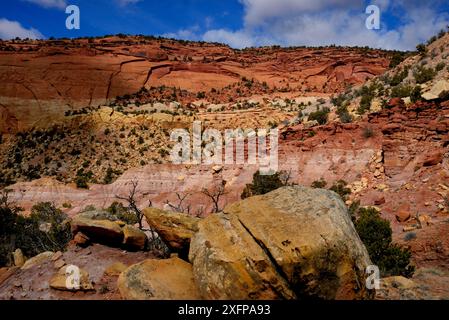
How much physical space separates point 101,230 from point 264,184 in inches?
407

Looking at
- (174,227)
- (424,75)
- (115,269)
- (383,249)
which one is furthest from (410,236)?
(424,75)

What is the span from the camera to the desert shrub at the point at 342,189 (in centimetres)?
1585

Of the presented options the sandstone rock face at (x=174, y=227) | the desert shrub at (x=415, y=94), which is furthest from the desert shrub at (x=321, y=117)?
the sandstone rock face at (x=174, y=227)

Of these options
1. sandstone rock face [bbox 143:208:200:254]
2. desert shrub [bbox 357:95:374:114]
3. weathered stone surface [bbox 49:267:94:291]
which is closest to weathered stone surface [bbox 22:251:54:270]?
weathered stone surface [bbox 49:267:94:291]

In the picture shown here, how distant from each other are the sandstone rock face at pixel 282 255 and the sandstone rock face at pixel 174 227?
1295 mm

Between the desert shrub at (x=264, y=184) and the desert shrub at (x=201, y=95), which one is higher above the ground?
the desert shrub at (x=201, y=95)

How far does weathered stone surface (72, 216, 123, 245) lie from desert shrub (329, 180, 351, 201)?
973 centimetres

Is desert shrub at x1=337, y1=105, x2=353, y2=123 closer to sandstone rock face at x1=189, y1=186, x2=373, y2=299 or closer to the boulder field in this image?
the boulder field

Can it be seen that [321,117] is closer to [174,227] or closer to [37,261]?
[174,227]

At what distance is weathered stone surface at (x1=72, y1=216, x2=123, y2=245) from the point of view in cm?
958

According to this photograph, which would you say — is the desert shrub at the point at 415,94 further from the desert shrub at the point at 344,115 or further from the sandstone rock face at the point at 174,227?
the sandstone rock face at the point at 174,227

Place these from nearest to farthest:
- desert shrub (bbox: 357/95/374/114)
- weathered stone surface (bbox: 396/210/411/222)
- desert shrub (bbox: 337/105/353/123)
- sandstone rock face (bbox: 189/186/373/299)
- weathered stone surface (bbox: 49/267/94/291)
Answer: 1. sandstone rock face (bbox: 189/186/373/299)
2. weathered stone surface (bbox: 49/267/94/291)
3. weathered stone surface (bbox: 396/210/411/222)
4. desert shrub (bbox: 337/105/353/123)
5. desert shrub (bbox: 357/95/374/114)

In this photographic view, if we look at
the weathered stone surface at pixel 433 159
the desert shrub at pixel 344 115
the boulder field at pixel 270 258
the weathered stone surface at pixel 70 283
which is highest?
the desert shrub at pixel 344 115
